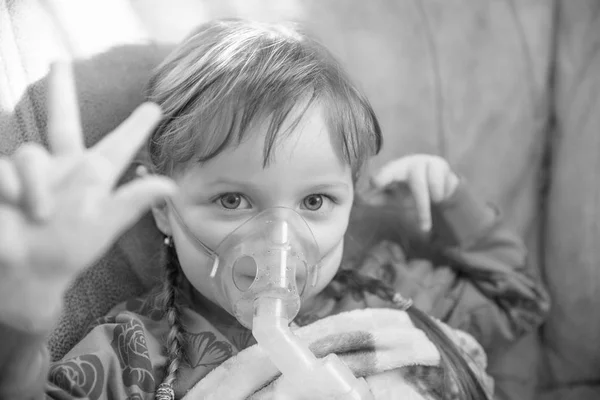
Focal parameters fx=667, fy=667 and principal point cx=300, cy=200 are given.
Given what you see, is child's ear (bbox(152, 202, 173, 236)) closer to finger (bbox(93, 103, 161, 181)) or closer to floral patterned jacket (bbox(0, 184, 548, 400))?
floral patterned jacket (bbox(0, 184, 548, 400))

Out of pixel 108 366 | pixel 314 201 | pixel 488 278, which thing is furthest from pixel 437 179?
pixel 108 366

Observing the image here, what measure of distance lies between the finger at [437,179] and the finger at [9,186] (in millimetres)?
771

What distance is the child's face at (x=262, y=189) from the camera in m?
0.81

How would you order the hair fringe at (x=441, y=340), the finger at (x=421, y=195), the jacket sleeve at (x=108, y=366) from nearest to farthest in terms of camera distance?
1. the jacket sleeve at (x=108, y=366)
2. the hair fringe at (x=441, y=340)
3. the finger at (x=421, y=195)

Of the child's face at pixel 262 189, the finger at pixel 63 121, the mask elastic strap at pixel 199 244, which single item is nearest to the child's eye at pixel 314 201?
the child's face at pixel 262 189

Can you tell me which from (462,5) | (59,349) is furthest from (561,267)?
(59,349)

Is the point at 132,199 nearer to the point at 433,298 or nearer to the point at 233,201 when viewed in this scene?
the point at 233,201

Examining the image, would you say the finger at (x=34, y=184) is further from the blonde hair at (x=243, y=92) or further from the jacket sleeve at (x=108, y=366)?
the blonde hair at (x=243, y=92)

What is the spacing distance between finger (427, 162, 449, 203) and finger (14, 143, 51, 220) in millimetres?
756

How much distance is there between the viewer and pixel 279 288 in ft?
2.60

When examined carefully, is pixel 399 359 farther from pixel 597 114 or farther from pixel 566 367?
pixel 597 114

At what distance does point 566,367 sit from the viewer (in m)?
1.23

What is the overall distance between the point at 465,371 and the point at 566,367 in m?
0.36

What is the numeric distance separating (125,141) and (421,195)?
68cm
